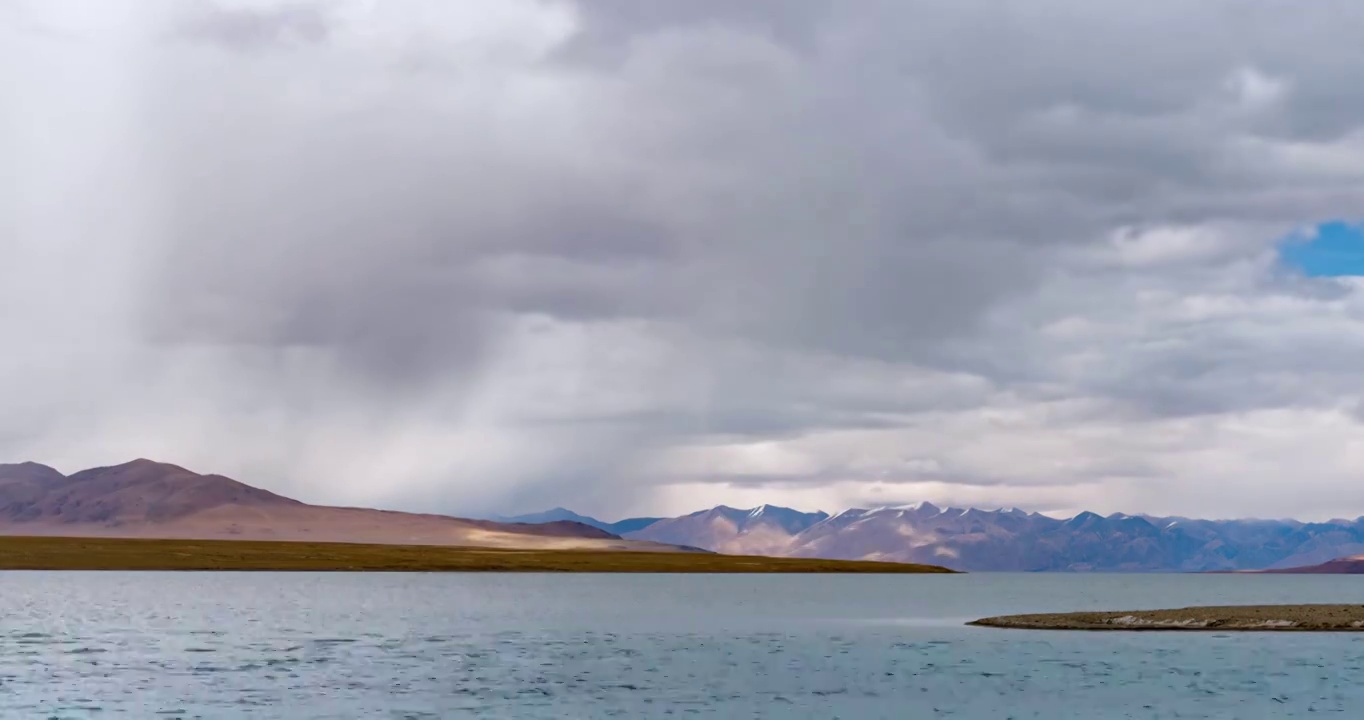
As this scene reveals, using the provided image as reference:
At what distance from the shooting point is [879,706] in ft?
205

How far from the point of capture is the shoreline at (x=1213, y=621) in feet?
362

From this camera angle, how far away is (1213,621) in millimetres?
114688

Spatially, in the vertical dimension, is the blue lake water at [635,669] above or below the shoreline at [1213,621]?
below

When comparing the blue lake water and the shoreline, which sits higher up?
the shoreline

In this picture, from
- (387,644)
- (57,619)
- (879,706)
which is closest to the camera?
(879,706)

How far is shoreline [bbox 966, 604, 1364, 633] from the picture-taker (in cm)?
11044

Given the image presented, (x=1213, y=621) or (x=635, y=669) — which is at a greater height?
(x=1213, y=621)

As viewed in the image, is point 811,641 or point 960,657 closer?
point 960,657

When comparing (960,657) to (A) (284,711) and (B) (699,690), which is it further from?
(A) (284,711)

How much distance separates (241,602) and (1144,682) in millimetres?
118200

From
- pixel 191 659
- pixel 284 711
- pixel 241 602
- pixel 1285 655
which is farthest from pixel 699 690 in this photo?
pixel 241 602

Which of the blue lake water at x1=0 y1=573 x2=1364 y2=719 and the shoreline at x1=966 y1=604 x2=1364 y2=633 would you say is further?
the shoreline at x1=966 y1=604 x2=1364 y2=633

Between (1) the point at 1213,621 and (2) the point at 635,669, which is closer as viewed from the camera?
A: (2) the point at 635,669

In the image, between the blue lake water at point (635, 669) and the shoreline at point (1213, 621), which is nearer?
the blue lake water at point (635, 669)
